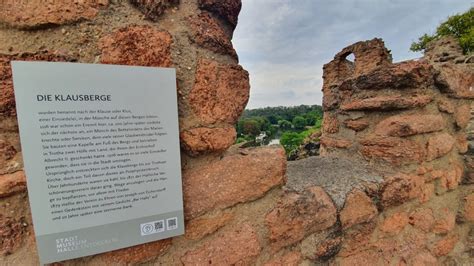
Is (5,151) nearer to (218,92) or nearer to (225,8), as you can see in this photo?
(218,92)

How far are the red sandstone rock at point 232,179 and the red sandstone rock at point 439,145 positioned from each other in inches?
36.0

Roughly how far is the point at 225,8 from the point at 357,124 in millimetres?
959

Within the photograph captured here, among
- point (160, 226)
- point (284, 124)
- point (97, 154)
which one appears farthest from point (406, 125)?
point (284, 124)

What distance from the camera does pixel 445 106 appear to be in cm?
143

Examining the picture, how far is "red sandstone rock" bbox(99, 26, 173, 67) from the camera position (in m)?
0.66

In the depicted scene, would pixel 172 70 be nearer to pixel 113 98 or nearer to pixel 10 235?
pixel 113 98

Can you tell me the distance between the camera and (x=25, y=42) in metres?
0.61

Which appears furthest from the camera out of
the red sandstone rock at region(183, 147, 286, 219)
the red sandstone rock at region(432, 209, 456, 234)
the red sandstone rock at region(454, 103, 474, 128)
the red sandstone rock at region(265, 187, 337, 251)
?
the red sandstone rock at region(454, 103, 474, 128)

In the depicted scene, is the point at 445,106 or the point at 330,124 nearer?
the point at 445,106

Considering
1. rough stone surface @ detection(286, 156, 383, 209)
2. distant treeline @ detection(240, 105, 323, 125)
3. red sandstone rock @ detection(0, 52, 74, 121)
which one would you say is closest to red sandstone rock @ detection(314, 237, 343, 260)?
rough stone surface @ detection(286, 156, 383, 209)

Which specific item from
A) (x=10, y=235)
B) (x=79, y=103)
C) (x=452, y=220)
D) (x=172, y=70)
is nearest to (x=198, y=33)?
(x=172, y=70)

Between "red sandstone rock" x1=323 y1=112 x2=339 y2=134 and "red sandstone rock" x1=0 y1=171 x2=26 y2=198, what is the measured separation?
1.46m

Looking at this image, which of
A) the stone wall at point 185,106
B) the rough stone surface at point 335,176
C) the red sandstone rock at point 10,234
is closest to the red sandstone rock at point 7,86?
the stone wall at point 185,106

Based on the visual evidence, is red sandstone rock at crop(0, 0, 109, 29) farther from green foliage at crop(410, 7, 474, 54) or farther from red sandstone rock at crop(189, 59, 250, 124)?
green foliage at crop(410, 7, 474, 54)
